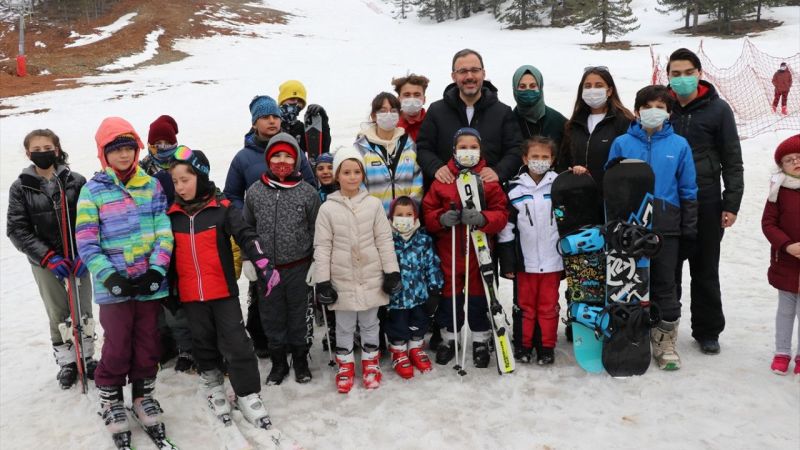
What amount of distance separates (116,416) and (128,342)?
503 millimetres

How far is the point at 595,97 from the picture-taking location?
4.36 meters

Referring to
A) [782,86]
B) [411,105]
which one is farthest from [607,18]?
[411,105]

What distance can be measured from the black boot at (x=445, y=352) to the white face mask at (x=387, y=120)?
199 centimetres

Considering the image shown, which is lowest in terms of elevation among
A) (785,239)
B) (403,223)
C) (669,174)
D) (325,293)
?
(325,293)

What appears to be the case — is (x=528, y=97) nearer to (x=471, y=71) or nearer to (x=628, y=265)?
(x=471, y=71)

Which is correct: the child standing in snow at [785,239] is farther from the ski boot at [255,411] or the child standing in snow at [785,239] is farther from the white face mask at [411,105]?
the ski boot at [255,411]

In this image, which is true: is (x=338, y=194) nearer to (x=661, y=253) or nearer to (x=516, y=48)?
(x=661, y=253)

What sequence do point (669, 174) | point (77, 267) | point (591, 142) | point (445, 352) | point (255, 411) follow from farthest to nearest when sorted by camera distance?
point (445, 352), point (591, 142), point (669, 174), point (77, 267), point (255, 411)

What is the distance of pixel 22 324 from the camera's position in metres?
5.81

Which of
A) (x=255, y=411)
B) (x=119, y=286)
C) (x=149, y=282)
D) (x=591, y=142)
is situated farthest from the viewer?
(x=591, y=142)

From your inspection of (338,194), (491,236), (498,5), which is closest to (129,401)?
(338,194)

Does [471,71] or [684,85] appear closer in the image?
[684,85]

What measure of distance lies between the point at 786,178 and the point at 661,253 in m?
1.08

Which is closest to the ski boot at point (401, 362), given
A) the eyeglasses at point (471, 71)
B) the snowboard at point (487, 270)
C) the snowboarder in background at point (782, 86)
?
the snowboard at point (487, 270)
